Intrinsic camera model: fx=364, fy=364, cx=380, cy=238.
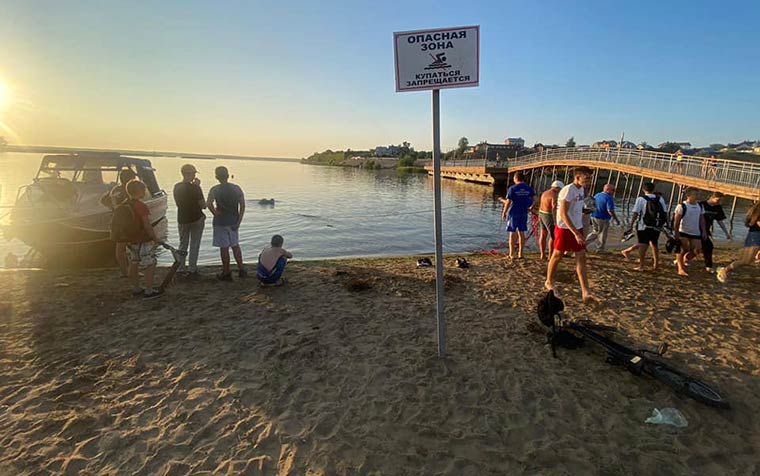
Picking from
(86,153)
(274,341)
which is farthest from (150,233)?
(86,153)

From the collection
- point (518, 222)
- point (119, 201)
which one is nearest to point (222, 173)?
point (119, 201)

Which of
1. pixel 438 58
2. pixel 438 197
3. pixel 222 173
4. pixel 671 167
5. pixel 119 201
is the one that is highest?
pixel 438 58

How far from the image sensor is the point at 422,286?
652 centimetres

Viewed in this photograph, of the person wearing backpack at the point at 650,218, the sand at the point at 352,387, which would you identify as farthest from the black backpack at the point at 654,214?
the sand at the point at 352,387

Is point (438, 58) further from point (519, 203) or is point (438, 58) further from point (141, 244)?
point (519, 203)

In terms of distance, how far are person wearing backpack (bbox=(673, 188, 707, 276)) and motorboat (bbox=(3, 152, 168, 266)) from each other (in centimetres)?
1312

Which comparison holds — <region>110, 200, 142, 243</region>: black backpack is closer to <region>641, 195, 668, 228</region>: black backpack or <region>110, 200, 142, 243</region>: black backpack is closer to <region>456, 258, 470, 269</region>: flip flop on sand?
<region>456, 258, 470, 269</region>: flip flop on sand

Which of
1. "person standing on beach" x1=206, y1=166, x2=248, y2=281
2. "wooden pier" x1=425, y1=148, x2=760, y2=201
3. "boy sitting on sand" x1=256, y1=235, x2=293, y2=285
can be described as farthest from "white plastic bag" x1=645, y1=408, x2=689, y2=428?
"person standing on beach" x1=206, y1=166, x2=248, y2=281

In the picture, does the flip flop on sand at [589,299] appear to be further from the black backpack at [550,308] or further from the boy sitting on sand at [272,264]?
the boy sitting on sand at [272,264]

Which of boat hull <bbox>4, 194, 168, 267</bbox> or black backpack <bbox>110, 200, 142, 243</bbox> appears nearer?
black backpack <bbox>110, 200, 142, 243</bbox>

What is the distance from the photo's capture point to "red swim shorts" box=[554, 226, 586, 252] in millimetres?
5375

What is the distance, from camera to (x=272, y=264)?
20.8 feet

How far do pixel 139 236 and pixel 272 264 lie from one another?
2.02m

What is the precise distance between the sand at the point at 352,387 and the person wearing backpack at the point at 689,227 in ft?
5.44
